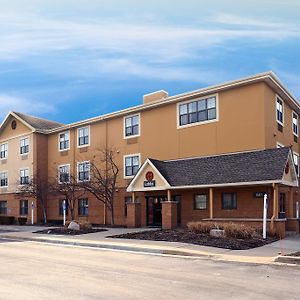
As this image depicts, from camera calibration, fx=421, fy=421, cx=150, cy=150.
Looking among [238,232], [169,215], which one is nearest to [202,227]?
[238,232]

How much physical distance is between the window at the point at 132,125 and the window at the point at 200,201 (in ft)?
24.8

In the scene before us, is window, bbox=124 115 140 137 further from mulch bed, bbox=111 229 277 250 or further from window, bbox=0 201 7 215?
window, bbox=0 201 7 215

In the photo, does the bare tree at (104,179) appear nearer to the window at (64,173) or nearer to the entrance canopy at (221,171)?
the window at (64,173)

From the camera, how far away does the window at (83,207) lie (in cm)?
3550

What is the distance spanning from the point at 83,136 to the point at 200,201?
13.9m

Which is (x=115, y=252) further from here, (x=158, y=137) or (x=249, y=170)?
(x=158, y=137)

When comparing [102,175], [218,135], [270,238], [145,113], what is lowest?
[270,238]

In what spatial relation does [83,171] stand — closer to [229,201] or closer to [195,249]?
[229,201]

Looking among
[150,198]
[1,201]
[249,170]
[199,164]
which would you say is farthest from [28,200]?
[249,170]

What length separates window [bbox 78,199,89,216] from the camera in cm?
3550

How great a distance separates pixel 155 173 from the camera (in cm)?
→ 2673

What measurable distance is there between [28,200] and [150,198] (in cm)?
1603

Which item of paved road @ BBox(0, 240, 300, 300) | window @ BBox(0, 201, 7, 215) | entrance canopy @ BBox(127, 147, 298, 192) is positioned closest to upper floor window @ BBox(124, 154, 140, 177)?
entrance canopy @ BBox(127, 147, 298, 192)

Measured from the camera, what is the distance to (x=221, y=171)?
24297 millimetres
